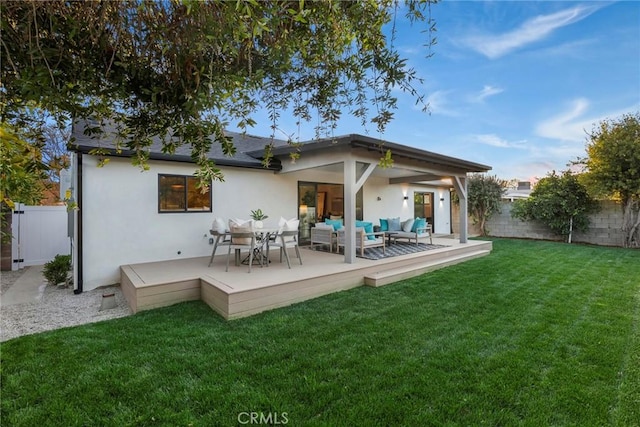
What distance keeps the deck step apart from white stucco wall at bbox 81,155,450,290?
3.70 metres

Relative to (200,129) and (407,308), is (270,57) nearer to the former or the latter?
(200,129)

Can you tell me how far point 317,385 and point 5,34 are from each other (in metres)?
3.23

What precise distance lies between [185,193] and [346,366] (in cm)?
580

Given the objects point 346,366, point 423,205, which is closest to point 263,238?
point 346,366

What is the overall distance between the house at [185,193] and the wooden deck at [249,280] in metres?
0.48

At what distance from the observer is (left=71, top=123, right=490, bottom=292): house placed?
5.89 meters

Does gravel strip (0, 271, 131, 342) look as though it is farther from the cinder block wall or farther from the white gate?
the cinder block wall

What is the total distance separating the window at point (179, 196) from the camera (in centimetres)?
679

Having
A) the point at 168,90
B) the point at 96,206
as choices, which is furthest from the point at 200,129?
the point at 96,206

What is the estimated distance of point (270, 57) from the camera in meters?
2.24

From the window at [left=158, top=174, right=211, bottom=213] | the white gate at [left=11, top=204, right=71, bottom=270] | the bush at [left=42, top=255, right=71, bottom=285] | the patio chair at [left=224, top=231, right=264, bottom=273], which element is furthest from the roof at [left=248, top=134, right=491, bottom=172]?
the white gate at [left=11, top=204, right=71, bottom=270]

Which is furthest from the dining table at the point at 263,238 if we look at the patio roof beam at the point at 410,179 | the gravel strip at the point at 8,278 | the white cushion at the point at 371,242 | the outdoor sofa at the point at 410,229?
the patio roof beam at the point at 410,179

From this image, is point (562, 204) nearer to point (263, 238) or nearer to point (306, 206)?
point (306, 206)

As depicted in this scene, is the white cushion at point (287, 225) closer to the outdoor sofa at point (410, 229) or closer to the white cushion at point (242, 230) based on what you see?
the white cushion at point (242, 230)
